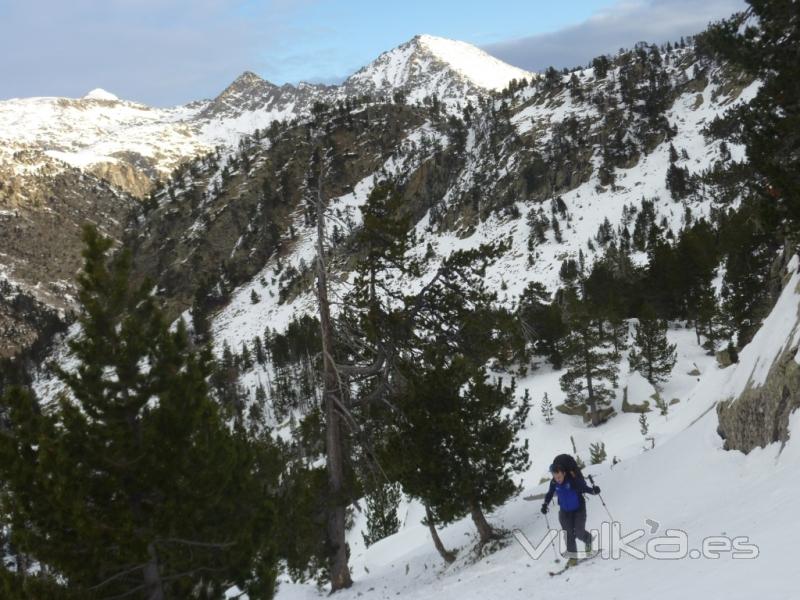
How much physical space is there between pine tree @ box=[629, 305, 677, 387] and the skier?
3159 centimetres

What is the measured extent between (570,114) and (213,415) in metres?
141

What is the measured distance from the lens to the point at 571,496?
823 cm

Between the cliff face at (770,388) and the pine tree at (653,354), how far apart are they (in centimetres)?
2629

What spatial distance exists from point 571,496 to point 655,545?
1290mm

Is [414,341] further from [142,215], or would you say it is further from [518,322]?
[142,215]

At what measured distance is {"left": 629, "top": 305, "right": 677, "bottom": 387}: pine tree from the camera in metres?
36.9

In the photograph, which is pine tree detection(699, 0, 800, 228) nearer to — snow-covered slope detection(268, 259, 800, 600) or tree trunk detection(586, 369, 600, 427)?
snow-covered slope detection(268, 259, 800, 600)

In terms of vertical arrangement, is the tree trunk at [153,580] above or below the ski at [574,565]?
above

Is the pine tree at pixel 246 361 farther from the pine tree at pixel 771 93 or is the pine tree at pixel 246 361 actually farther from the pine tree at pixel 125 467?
the pine tree at pixel 771 93

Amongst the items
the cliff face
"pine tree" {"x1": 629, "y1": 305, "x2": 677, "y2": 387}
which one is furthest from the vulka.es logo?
"pine tree" {"x1": 629, "y1": 305, "x2": 677, "y2": 387}

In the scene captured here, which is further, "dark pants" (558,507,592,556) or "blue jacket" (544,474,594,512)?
"dark pants" (558,507,592,556)

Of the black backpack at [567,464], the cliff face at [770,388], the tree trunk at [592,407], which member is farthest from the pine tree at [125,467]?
the tree trunk at [592,407]

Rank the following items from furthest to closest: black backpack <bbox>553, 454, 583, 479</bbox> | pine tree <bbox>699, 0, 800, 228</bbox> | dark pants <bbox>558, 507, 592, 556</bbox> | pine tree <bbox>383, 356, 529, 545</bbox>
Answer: pine tree <bbox>383, 356, 529, 545</bbox>, pine tree <bbox>699, 0, 800, 228</bbox>, dark pants <bbox>558, 507, 592, 556</bbox>, black backpack <bbox>553, 454, 583, 479</bbox>

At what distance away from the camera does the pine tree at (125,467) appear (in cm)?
705
